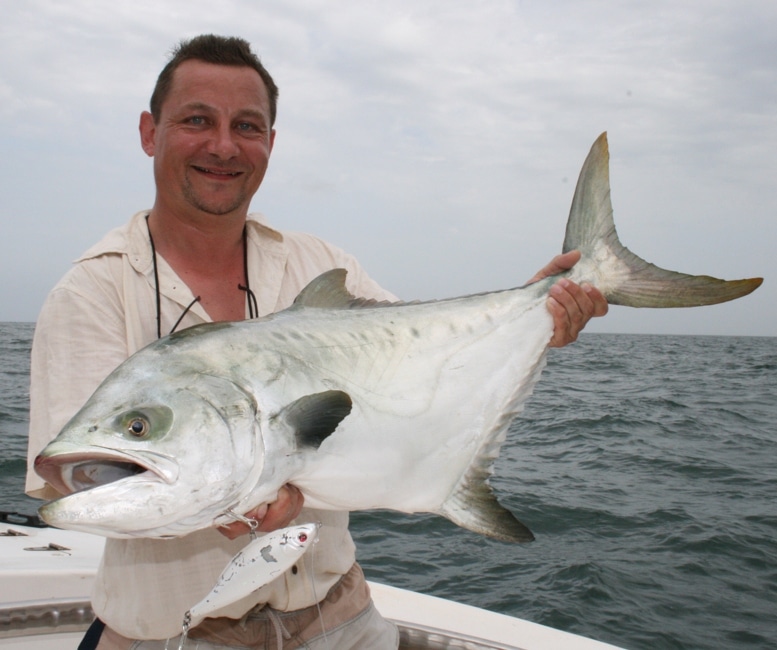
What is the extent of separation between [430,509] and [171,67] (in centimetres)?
181

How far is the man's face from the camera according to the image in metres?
2.55

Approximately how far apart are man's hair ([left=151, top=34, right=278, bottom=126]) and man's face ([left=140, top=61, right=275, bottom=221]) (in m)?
0.02

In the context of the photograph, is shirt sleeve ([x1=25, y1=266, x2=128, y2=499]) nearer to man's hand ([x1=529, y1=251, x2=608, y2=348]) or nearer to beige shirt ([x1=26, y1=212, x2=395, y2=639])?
beige shirt ([x1=26, y1=212, x2=395, y2=639])

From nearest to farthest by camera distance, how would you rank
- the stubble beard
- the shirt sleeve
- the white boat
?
1. the shirt sleeve
2. the stubble beard
3. the white boat

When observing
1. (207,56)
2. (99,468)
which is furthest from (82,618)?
(207,56)

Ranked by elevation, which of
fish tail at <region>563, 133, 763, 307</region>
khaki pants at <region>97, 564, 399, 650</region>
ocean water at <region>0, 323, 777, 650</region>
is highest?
fish tail at <region>563, 133, 763, 307</region>

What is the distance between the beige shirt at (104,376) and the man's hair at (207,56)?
51 cm

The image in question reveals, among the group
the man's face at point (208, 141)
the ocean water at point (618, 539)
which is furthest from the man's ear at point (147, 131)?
the ocean water at point (618, 539)

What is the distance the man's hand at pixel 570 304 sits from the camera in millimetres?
2668

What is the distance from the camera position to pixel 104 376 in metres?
2.27

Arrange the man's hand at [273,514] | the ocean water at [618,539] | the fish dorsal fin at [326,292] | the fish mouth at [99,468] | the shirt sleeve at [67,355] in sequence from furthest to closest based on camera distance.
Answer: the ocean water at [618,539] → the fish dorsal fin at [326,292] → the shirt sleeve at [67,355] → the man's hand at [273,514] → the fish mouth at [99,468]

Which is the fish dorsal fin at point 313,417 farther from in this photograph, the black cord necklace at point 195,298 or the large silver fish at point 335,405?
the black cord necklace at point 195,298

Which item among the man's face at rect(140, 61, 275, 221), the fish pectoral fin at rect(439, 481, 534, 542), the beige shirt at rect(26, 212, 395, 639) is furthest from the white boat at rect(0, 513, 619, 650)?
the man's face at rect(140, 61, 275, 221)

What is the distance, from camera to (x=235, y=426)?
1.84 m
